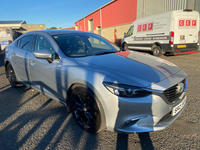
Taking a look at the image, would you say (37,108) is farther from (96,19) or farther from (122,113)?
(96,19)

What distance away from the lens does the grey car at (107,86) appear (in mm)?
1811

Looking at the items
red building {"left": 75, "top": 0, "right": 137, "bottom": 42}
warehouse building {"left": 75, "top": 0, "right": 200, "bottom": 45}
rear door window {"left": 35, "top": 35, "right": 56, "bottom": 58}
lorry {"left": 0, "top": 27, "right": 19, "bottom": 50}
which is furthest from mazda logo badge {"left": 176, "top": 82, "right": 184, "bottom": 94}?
red building {"left": 75, "top": 0, "right": 137, "bottom": 42}

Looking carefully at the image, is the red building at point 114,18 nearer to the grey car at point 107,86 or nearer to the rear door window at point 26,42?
the rear door window at point 26,42

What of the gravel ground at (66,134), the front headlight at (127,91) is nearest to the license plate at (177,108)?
the gravel ground at (66,134)

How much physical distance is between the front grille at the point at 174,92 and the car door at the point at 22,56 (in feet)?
9.53

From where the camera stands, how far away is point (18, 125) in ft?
8.33

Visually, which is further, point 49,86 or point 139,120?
point 49,86

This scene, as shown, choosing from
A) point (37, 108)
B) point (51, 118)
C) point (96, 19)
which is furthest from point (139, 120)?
point (96, 19)

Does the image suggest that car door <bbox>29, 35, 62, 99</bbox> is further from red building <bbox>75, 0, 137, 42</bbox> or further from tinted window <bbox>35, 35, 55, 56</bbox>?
red building <bbox>75, 0, 137, 42</bbox>

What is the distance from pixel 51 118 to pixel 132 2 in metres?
18.3

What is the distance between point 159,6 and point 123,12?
18.6 ft

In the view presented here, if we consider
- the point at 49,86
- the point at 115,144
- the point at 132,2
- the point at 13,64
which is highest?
the point at 132,2

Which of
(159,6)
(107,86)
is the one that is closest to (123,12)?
(159,6)

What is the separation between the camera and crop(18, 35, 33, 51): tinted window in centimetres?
343
